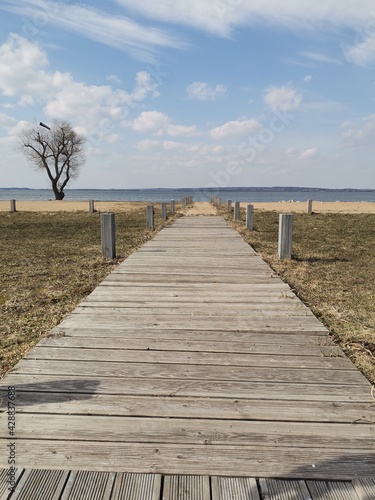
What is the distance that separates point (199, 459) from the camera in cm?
210

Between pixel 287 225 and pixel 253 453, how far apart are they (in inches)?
255

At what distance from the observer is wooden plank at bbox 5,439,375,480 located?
2027mm

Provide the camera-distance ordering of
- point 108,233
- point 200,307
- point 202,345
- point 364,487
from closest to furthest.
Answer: point 364,487 < point 202,345 < point 200,307 < point 108,233

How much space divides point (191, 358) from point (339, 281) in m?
4.27

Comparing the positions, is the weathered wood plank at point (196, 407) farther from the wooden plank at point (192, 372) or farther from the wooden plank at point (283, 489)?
the wooden plank at point (283, 489)

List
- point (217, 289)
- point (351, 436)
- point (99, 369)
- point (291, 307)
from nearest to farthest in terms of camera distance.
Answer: point (351, 436) < point (99, 369) < point (291, 307) < point (217, 289)

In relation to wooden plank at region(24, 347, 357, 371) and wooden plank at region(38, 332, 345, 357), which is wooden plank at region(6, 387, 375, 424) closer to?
wooden plank at region(24, 347, 357, 371)

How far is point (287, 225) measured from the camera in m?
8.16

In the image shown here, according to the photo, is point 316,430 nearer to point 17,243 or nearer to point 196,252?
point 196,252

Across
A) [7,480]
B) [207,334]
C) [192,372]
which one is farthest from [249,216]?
[7,480]

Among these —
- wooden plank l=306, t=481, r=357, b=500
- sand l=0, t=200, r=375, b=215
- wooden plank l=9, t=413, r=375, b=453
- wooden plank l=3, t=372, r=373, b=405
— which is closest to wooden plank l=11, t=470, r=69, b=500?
wooden plank l=9, t=413, r=375, b=453

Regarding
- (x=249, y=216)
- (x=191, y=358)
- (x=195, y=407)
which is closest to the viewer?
(x=195, y=407)

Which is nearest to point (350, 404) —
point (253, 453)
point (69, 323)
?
point (253, 453)

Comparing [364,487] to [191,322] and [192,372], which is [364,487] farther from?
[191,322]
